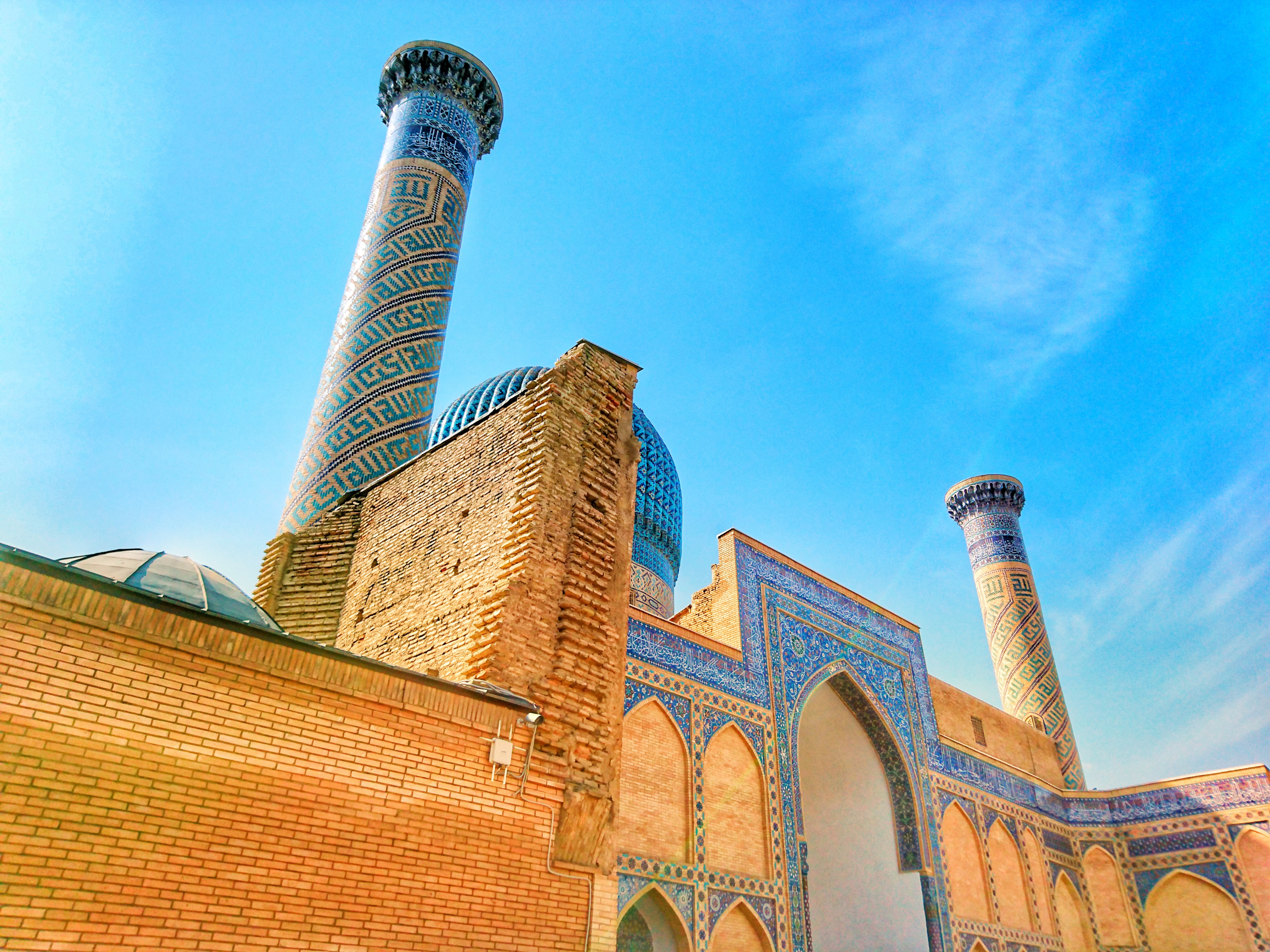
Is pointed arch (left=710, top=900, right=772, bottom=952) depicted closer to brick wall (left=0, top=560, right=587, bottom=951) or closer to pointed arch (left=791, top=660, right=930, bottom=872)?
pointed arch (left=791, top=660, right=930, bottom=872)

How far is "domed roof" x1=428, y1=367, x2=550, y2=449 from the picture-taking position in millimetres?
10719

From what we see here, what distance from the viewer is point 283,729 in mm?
2795

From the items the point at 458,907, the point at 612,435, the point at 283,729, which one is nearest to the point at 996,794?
the point at 612,435

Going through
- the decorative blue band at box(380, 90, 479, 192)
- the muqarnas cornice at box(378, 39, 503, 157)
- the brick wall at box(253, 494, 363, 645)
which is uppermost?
the muqarnas cornice at box(378, 39, 503, 157)

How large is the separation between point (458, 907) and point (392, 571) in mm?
2651

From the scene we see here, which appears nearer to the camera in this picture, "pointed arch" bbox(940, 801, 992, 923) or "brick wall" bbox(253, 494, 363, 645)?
"brick wall" bbox(253, 494, 363, 645)

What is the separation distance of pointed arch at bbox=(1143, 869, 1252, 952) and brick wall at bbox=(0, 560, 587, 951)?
9971 mm

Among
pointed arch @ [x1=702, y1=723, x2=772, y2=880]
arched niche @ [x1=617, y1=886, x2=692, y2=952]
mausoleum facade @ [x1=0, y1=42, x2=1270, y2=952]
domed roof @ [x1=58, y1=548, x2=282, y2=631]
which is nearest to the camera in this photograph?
mausoleum facade @ [x1=0, y1=42, x2=1270, y2=952]

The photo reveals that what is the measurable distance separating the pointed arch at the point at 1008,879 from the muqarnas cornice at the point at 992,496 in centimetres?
755

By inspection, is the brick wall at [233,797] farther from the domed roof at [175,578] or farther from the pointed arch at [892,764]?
the pointed arch at [892,764]

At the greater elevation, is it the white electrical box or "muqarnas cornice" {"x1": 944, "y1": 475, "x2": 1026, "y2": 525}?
"muqarnas cornice" {"x1": 944, "y1": 475, "x2": 1026, "y2": 525}

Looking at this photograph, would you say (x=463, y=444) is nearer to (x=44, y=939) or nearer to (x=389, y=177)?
(x=44, y=939)

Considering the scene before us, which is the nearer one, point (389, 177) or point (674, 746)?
point (674, 746)

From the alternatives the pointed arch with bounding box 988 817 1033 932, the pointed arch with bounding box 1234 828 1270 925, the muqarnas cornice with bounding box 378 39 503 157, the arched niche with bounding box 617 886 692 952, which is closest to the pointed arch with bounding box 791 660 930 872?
the pointed arch with bounding box 988 817 1033 932
